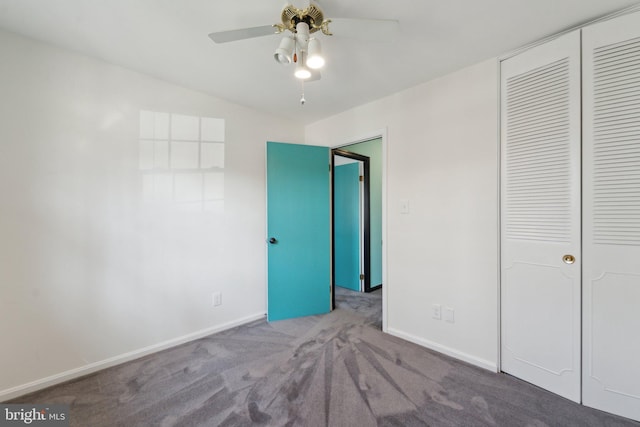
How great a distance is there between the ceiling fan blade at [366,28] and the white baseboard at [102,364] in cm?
275

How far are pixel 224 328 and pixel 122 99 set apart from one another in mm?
2313

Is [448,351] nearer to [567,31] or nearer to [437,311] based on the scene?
[437,311]

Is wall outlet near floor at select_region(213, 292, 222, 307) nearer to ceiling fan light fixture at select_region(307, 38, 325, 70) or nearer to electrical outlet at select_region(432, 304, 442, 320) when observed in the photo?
electrical outlet at select_region(432, 304, 442, 320)

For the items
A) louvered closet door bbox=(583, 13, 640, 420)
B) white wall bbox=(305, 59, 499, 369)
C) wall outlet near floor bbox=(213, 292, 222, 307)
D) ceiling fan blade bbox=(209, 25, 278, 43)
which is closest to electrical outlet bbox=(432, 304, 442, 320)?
white wall bbox=(305, 59, 499, 369)

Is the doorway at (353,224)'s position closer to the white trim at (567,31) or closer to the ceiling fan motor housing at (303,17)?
the white trim at (567,31)

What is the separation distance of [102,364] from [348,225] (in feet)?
10.3

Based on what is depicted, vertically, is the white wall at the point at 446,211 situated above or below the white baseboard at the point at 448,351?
above

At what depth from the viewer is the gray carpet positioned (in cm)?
146

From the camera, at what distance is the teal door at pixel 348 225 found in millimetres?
3896

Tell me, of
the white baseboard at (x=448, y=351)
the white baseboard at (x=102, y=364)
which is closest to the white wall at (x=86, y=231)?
the white baseboard at (x=102, y=364)

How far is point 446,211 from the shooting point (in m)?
2.13

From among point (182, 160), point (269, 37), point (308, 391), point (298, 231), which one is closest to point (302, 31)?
point (269, 37)

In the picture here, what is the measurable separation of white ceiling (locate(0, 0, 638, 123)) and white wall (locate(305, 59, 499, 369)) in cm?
26

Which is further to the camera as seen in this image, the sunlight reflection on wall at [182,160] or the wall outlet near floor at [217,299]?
the wall outlet near floor at [217,299]
